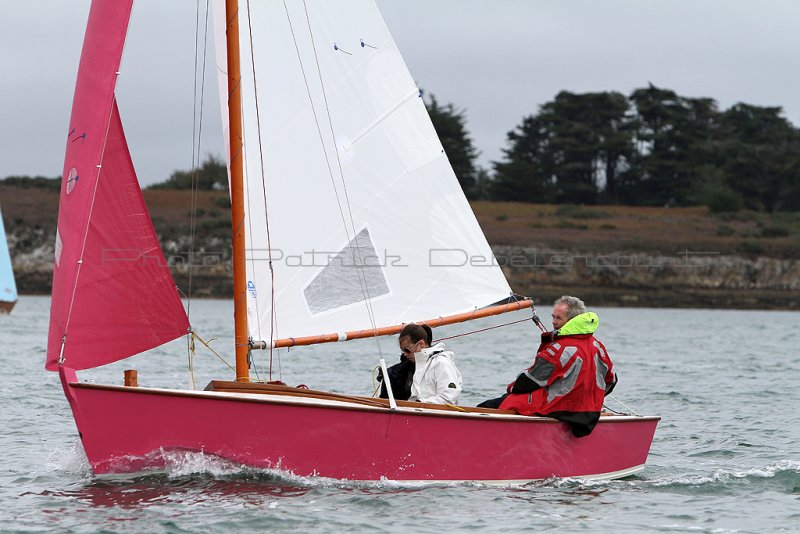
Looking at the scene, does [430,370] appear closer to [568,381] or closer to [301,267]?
[568,381]

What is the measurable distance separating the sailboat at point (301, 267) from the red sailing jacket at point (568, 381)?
14 cm

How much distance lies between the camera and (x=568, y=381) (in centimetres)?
809

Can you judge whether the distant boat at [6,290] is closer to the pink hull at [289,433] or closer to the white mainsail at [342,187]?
the white mainsail at [342,187]

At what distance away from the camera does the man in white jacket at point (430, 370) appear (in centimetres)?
816

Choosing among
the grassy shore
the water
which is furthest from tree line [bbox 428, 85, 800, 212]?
the water

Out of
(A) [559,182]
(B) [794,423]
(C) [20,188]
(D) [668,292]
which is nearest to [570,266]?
(D) [668,292]

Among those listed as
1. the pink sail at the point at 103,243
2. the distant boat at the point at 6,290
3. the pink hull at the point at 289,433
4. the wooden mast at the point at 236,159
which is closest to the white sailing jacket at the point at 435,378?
the pink hull at the point at 289,433

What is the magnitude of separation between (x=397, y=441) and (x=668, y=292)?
42.0 metres

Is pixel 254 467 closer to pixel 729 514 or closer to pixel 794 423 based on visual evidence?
pixel 729 514

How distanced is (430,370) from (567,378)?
0.91 m

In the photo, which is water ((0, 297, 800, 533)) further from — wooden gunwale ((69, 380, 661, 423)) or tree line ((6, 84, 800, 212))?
tree line ((6, 84, 800, 212))

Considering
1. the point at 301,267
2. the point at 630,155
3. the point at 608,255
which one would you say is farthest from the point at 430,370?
the point at 630,155

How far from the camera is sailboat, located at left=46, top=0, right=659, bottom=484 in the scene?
25.1 feet

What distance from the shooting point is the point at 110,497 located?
7711 mm
